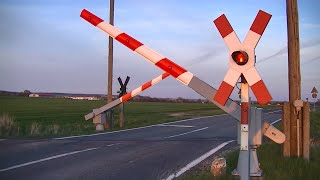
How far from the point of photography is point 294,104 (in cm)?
995

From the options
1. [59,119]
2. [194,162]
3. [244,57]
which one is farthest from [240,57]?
[59,119]

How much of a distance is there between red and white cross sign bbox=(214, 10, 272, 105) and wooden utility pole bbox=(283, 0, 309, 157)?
4.68 meters

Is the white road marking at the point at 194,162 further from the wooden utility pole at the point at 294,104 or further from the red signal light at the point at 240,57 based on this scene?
the red signal light at the point at 240,57

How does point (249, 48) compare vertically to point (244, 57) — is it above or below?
above

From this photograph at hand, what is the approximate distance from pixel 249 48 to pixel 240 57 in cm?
16

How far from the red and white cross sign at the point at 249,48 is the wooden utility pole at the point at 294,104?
184 inches

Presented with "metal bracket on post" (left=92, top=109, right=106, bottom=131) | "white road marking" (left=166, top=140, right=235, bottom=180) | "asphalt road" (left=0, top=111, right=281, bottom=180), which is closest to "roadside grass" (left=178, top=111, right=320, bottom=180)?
"white road marking" (left=166, top=140, right=235, bottom=180)

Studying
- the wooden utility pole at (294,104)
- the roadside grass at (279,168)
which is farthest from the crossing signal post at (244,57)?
the wooden utility pole at (294,104)

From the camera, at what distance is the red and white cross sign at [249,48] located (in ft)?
18.1

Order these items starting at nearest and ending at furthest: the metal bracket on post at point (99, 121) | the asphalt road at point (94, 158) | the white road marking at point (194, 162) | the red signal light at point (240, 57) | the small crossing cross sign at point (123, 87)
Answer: the red signal light at point (240, 57) → the asphalt road at point (94, 158) → the white road marking at point (194, 162) → the metal bracket on post at point (99, 121) → the small crossing cross sign at point (123, 87)

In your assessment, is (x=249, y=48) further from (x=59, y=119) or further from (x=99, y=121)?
(x=59, y=119)

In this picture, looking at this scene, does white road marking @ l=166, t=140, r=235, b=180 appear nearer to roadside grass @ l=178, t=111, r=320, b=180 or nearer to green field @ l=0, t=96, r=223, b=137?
roadside grass @ l=178, t=111, r=320, b=180

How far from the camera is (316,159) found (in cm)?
997

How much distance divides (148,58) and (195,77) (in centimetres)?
79
